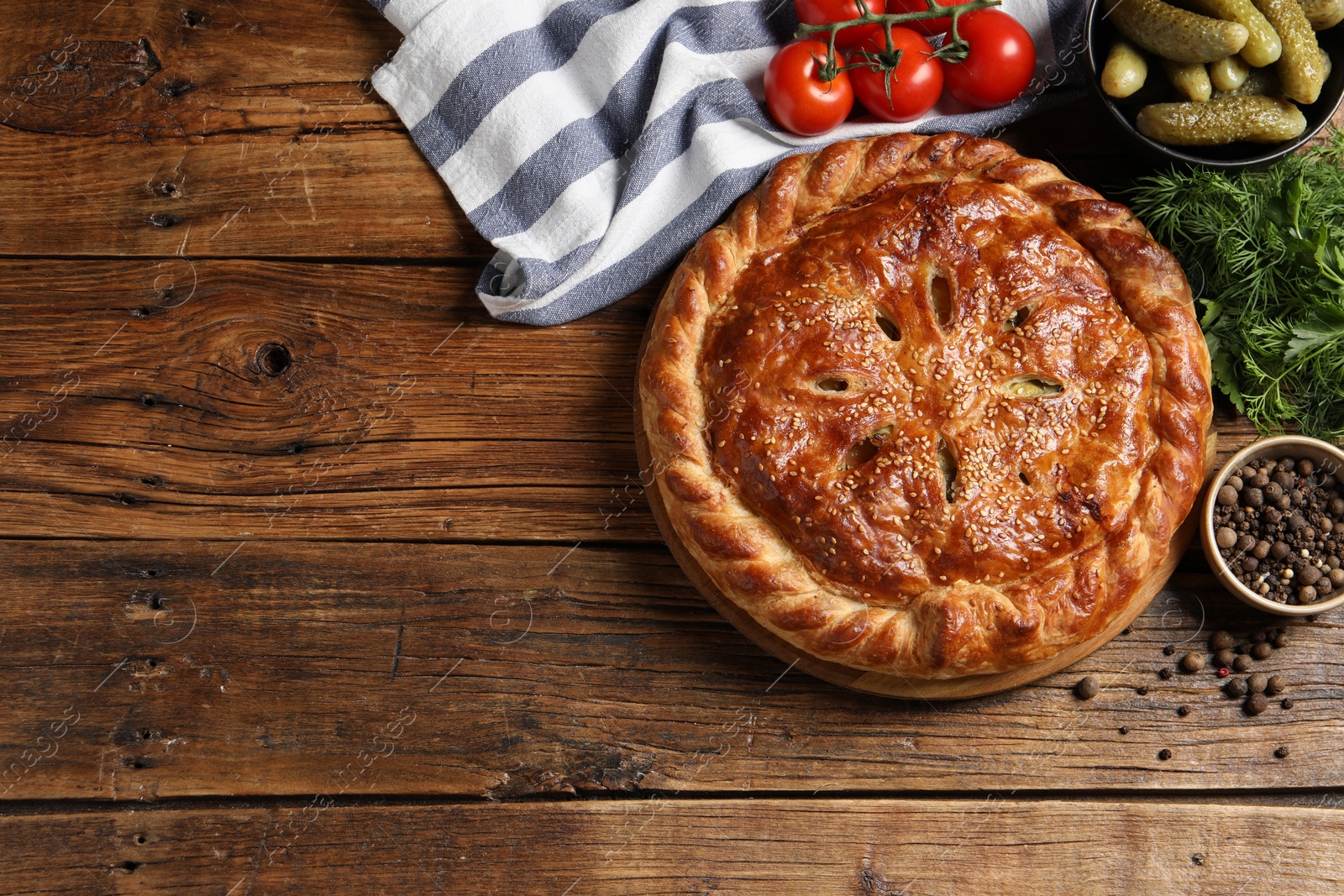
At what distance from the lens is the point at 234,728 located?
320 centimetres

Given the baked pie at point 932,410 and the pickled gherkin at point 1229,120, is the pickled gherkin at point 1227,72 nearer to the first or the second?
the pickled gherkin at point 1229,120

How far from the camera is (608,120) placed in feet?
10.8

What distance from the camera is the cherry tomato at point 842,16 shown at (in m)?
3.09

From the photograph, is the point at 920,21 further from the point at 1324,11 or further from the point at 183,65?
the point at 183,65

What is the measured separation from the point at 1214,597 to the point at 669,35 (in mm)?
2729

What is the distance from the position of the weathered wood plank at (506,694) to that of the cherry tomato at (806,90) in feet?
5.24

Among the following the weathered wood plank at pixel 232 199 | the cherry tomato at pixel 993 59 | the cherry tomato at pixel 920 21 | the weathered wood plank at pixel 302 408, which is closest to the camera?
the cherry tomato at pixel 993 59

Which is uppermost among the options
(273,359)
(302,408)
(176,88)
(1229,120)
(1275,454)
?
(176,88)

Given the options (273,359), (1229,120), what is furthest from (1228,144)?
(273,359)

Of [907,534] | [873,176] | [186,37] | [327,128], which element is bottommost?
[907,534]

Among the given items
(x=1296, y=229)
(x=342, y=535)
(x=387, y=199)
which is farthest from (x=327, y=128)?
(x=1296, y=229)

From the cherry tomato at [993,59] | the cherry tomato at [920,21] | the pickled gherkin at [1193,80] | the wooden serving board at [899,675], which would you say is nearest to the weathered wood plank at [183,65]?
the wooden serving board at [899,675]

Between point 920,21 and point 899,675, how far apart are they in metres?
2.24

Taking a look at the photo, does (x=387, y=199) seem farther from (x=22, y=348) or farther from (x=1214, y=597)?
(x=1214, y=597)
